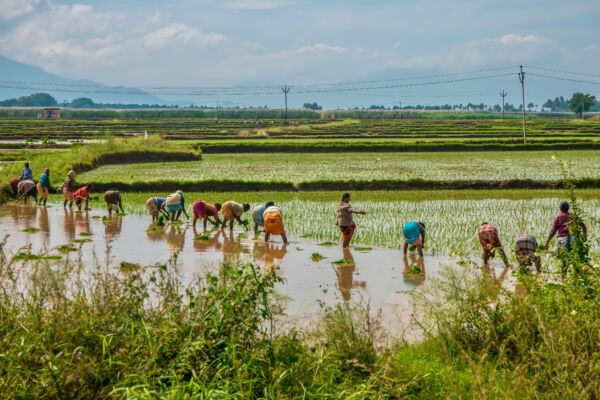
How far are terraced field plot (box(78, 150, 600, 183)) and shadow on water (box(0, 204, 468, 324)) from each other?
7.24 metres

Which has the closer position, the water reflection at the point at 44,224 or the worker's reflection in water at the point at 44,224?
the water reflection at the point at 44,224

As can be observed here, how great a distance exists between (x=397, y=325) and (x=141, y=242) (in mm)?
7740

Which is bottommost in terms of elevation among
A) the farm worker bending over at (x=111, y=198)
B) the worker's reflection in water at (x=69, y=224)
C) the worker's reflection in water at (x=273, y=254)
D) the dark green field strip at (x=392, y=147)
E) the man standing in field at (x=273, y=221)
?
the worker's reflection in water at (x=273, y=254)

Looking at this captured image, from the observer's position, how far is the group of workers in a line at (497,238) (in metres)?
9.44

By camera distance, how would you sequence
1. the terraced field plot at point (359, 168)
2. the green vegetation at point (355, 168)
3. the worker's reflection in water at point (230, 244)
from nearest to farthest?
the worker's reflection in water at point (230, 244)
the green vegetation at point (355, 168)
the terraced field plot at point (359, 168)

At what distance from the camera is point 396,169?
27688 mm

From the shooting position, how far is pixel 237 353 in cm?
501

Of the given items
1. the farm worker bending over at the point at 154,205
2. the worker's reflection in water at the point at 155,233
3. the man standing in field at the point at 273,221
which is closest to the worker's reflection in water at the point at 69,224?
the worker's reflection in water at the point at 155,233

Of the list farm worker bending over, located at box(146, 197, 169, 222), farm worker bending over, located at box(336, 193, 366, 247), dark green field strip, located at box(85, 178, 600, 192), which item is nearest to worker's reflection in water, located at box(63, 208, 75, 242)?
farm worker bending over, located at box(146, 197, 169, 222)

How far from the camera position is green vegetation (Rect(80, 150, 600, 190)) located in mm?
23938

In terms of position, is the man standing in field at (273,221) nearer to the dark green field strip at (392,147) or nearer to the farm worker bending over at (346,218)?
the farm worker bending over at (346,218)

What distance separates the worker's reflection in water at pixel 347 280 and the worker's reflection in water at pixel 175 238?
367 cm

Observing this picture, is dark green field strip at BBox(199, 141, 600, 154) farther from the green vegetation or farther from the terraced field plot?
the terraced field plot

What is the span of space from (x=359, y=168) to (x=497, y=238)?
60.2ft
